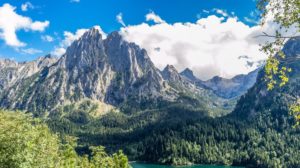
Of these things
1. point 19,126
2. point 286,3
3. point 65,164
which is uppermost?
point 286,3

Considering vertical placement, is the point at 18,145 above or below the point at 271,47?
below

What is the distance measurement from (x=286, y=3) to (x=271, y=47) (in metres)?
2.62

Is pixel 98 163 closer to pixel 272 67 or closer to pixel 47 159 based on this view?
pixel 47 159

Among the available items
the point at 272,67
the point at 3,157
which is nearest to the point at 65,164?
the point at 3,157

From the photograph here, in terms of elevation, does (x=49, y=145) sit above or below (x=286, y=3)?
below

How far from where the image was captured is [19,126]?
4350 cm

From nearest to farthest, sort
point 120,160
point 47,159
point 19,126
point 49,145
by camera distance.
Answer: point 19,126
point 47,159
point 49,145
point 120,160

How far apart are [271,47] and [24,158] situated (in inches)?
1135

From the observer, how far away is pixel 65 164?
64.7 meters

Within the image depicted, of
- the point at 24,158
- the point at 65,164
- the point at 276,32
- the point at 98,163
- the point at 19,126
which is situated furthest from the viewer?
the point at 98,163

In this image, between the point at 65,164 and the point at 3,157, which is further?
the point at 65,164

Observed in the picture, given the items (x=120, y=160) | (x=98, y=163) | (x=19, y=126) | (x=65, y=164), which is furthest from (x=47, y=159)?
(x=120, y=160)

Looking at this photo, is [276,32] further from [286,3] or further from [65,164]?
[65,164]

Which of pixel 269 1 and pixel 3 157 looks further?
pixel 3 157
